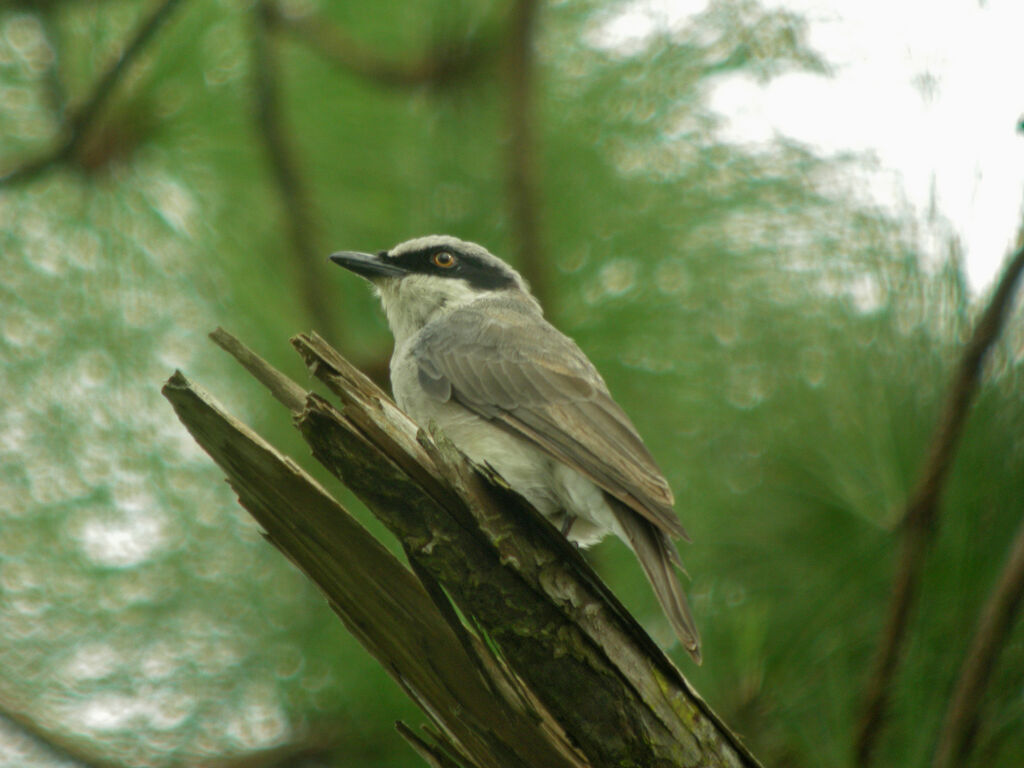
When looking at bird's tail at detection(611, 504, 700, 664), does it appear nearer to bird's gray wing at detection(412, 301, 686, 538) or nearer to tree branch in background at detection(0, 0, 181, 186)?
bird's gray wing at detection(412, 301, 686, 538)

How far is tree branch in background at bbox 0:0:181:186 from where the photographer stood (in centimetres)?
412

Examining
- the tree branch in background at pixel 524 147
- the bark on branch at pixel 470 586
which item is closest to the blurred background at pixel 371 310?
the tree branch in background at pixel 524 147

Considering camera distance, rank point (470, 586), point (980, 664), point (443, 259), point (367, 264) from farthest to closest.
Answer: point (443, 259) < point (367, 264) < point (980, 664) < point (470, 586)

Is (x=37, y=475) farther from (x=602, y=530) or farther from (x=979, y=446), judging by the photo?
(x=979, y=446)

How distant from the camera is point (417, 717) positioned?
460cm

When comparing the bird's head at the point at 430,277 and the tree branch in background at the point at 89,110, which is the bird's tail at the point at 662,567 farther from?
the tree branch in background at the point at 89,110

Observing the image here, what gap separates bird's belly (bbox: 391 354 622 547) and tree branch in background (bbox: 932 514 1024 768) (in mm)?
1267

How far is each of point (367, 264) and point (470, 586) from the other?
2324 mm

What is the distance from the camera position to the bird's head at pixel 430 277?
484cm

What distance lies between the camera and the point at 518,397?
4441 millimetres

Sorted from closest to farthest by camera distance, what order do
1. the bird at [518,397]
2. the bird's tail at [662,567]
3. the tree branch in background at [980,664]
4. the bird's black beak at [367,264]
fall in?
1. the tree branch in background at [980,664]
2. the bird's tail at [662,567]
3. the bird at [518,397]
4. the bird's black beak at [367,264]

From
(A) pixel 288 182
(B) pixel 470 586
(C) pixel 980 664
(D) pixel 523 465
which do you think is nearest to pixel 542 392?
(D) pixel 523 465

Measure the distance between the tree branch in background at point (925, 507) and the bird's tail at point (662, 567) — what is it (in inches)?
26.7

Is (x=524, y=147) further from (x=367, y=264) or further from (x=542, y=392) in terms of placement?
(x=542, y=392)
